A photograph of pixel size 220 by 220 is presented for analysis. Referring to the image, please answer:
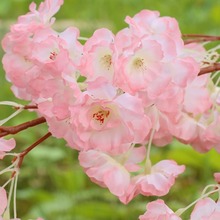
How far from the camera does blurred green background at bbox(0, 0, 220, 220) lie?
2336mm

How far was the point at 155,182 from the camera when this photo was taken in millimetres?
1108

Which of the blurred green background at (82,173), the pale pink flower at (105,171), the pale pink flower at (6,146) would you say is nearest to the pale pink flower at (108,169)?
the pale pink flower at (105,171)

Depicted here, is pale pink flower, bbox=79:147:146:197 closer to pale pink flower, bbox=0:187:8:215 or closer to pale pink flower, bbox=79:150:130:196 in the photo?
pale pink flower, bbox=79:150:130:196

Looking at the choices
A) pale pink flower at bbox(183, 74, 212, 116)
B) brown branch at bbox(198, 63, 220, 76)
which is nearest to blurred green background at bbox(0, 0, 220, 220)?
pale pink flower at bbox(183, 74, 212, 116)

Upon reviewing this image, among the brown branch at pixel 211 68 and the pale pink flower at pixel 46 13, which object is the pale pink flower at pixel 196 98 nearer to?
the brown branch at pixel 211 68

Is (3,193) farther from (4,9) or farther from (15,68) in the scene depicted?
(4,9)

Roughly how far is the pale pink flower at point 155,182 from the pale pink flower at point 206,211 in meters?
0.11

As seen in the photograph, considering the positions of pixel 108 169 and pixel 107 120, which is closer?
pixel 107 120

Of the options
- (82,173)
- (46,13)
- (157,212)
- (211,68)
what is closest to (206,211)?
(157,212)

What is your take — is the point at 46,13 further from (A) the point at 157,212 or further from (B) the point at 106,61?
(A) the point at 157,212

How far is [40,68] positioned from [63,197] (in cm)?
145

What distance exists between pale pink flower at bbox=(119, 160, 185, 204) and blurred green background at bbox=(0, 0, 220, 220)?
0.69 metres

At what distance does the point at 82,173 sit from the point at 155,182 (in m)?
1.62

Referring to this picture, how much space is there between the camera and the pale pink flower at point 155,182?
3.62 ft
